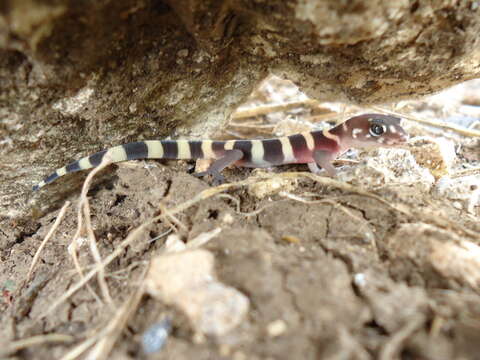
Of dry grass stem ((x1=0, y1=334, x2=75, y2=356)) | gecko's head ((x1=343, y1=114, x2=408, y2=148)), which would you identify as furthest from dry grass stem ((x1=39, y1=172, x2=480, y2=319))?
gecko's head ((x1=343, y1=114, x2=408, y2=148))

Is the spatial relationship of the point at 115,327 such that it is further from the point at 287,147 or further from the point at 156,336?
the point at 287,147

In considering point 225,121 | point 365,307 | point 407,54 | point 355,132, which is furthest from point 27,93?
point 355,132

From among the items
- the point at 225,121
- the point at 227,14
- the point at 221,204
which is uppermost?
the point at 227,14

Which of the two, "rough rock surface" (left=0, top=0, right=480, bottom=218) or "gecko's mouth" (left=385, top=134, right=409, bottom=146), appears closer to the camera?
"rough rock surface" (left=0, top=0, right=480, bottom=218)

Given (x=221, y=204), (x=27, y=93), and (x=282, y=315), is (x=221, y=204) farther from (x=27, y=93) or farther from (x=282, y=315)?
(x=27, y=93)

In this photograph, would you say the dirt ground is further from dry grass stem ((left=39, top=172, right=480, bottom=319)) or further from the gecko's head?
the gecko's head

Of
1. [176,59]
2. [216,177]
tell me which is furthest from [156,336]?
[176,59]
